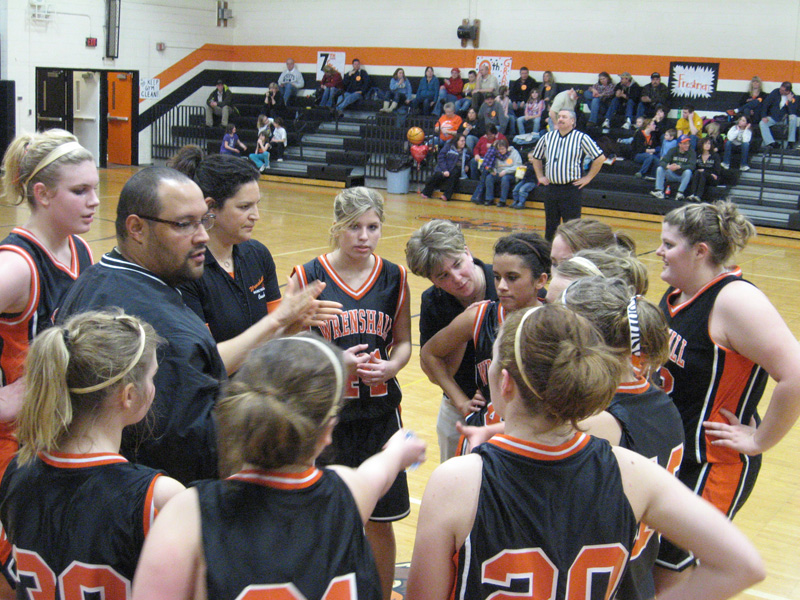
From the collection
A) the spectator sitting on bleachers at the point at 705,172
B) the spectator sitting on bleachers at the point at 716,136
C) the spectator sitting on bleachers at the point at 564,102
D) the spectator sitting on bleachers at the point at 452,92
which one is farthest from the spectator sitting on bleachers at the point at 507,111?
the spectator sitting on bleachers at the point at 705,172

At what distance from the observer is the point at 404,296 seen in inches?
131

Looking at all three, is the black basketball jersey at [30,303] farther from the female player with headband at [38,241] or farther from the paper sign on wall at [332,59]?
the paper sign on wall at [332,59]

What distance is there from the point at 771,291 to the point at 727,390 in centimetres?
766

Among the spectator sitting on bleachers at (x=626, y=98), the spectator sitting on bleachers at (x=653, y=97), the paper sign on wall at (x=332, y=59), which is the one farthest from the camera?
the paper sign on wall at (x=332, y=59)

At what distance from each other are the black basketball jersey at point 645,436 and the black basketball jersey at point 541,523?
0.31m

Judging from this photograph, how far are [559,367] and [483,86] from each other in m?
18.5

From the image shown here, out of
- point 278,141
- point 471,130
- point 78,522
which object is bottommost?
point 78,522

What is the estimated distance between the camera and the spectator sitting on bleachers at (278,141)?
807 inches

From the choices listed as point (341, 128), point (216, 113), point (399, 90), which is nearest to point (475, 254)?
point (399, 90)

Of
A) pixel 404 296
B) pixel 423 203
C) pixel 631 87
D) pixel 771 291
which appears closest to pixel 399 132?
pixel 423 203

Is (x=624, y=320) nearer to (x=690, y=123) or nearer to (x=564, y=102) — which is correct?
(x=690, y=123)

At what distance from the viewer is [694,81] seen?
58.3 feet

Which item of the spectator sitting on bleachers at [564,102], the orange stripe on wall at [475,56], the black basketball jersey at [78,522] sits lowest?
the black basketball jersey at [78,522]

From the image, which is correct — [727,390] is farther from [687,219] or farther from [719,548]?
[719,548]
